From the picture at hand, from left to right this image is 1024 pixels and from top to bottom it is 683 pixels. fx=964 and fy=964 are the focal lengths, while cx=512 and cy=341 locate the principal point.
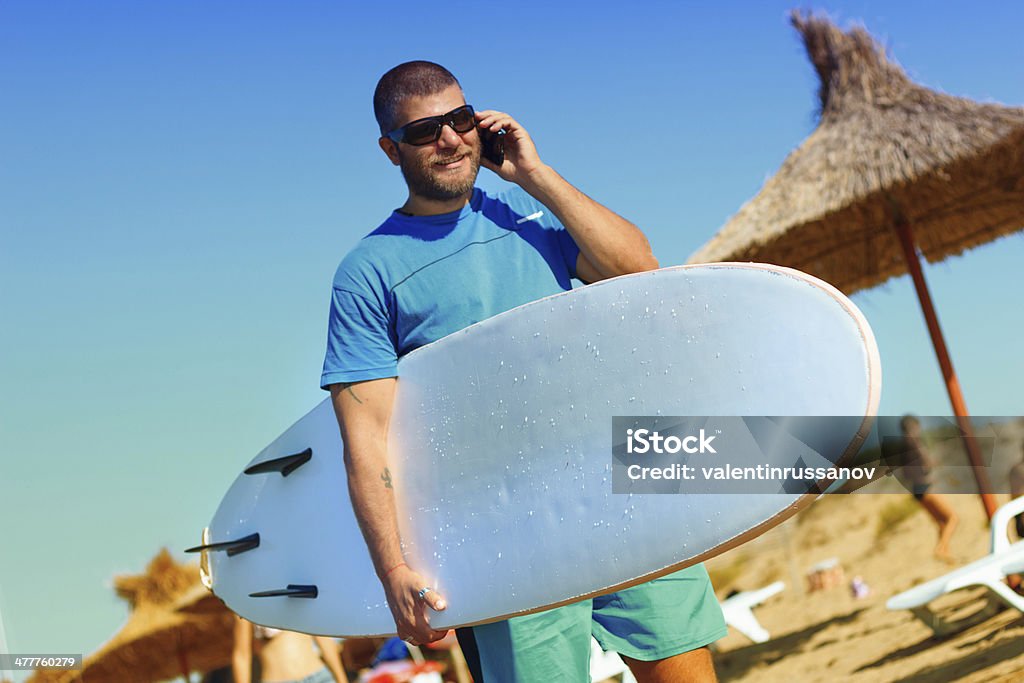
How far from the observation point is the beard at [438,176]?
5.83ft

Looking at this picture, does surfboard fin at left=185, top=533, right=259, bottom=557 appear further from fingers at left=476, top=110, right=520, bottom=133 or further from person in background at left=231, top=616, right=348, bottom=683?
person in background at left=231, top=616, right=348, bottom=683

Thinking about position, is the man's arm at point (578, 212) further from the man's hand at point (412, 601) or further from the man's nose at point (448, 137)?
the man's hand at point (412, 601)

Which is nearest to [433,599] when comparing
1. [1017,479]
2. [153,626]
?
[1017,479]

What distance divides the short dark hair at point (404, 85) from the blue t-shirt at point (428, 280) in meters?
0.19

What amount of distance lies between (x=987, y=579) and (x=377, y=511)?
10.9 feet

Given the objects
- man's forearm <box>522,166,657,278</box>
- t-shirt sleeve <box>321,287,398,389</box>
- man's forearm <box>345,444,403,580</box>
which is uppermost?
man's forearm <box>522,166,657,278</box>

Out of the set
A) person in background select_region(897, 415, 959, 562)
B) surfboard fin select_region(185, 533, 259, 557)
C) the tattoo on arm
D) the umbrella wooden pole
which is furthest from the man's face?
person in background select_region(897, 415, 959, 562)

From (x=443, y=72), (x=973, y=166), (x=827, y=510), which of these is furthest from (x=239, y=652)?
(x=827, y=510)

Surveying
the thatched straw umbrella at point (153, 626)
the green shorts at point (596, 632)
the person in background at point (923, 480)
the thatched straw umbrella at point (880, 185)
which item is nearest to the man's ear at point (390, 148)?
the green shorts at point (596, 632)

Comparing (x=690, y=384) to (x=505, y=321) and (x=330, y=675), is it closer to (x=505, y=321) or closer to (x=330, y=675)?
(x=505, y=321)

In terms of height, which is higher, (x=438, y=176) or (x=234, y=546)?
(x=438, y=176)

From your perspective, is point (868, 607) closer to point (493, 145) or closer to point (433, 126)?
point (493, 145)

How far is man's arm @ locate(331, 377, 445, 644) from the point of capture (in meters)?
1.71

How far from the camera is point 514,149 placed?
181cm
